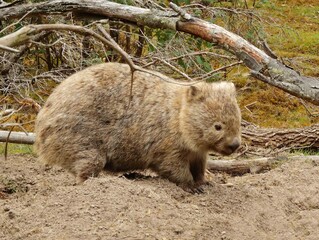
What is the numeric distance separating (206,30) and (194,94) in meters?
1.43

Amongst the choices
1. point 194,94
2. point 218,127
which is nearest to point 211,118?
point 218,127

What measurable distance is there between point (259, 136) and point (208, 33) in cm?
164

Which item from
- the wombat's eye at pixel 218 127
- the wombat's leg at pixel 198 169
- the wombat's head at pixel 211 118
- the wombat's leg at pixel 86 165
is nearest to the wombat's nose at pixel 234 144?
the wombat's head at pixel 211 118

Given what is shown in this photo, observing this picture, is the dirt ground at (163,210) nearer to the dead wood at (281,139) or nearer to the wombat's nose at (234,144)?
the wombat's nose at (234,144)

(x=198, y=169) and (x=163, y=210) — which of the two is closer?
(x=163, y=210)

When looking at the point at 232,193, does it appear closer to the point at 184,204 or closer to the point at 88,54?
the point at 184,204

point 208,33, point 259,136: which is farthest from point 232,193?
point 259,136

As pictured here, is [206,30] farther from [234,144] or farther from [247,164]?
[234,144]

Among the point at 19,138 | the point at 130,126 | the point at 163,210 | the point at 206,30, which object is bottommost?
the point at 19,138

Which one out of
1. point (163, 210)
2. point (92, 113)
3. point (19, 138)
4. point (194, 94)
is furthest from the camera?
point (19, 138)

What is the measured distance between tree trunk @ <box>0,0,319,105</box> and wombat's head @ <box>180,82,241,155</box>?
23.7 inches

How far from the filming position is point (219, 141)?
5887 mm

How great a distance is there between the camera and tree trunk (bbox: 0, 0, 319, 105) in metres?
6.78

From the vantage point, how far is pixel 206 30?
7.28 m
